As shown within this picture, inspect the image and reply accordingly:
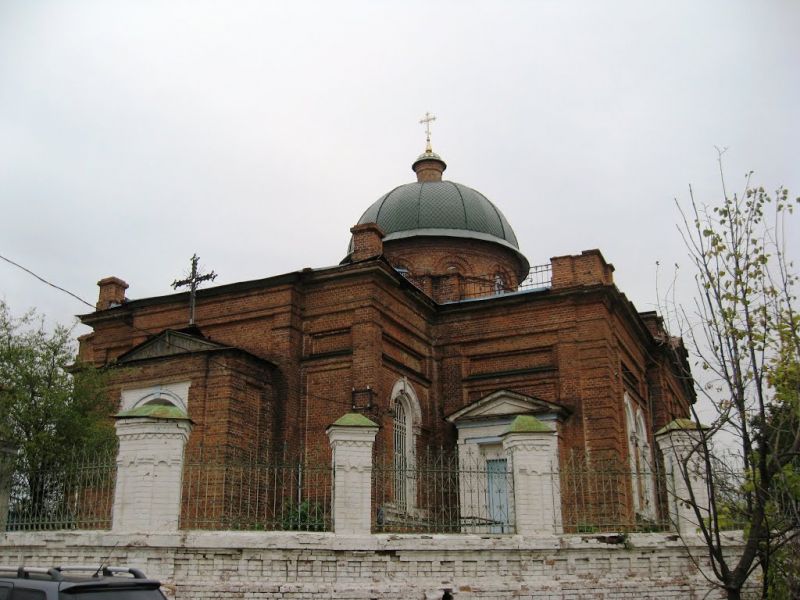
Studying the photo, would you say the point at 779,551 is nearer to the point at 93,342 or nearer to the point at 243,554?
the point at 243,554

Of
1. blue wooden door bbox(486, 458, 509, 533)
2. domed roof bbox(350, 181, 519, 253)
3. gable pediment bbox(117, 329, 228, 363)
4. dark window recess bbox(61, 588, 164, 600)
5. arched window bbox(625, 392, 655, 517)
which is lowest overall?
dark window recess bbox(61, 588, 164, 600)

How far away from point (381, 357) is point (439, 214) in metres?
9.08

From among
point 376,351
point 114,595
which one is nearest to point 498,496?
point 376,351

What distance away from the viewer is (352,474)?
33.8 ft

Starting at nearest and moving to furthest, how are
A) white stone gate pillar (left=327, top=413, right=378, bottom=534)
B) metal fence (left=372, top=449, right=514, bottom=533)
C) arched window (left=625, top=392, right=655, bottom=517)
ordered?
white stone gate pillar (left=327, top=413, right=378, bottom=534)
metal fence (left=372, top=449, right=514, bottom=533)
arched window (left=625, top=392, right=655, bottom=517)

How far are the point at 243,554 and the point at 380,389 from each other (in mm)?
7590

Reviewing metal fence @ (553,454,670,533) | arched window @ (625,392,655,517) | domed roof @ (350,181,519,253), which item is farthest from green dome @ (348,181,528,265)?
metal fence @ (553,454,670,533)

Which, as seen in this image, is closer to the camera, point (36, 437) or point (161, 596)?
point (161, 596)

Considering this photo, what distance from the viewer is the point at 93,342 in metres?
20.9

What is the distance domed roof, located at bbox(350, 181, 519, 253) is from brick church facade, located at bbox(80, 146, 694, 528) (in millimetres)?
3943

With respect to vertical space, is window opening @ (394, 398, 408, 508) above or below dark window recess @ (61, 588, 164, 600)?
above

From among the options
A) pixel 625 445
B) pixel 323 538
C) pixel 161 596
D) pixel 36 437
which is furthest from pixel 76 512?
pixel 625 445

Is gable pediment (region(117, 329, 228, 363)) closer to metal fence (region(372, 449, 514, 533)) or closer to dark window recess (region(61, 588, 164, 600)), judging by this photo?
metal fence (region(372, 449, 514, 533))

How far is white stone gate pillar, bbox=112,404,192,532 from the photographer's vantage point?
9.94 meters
